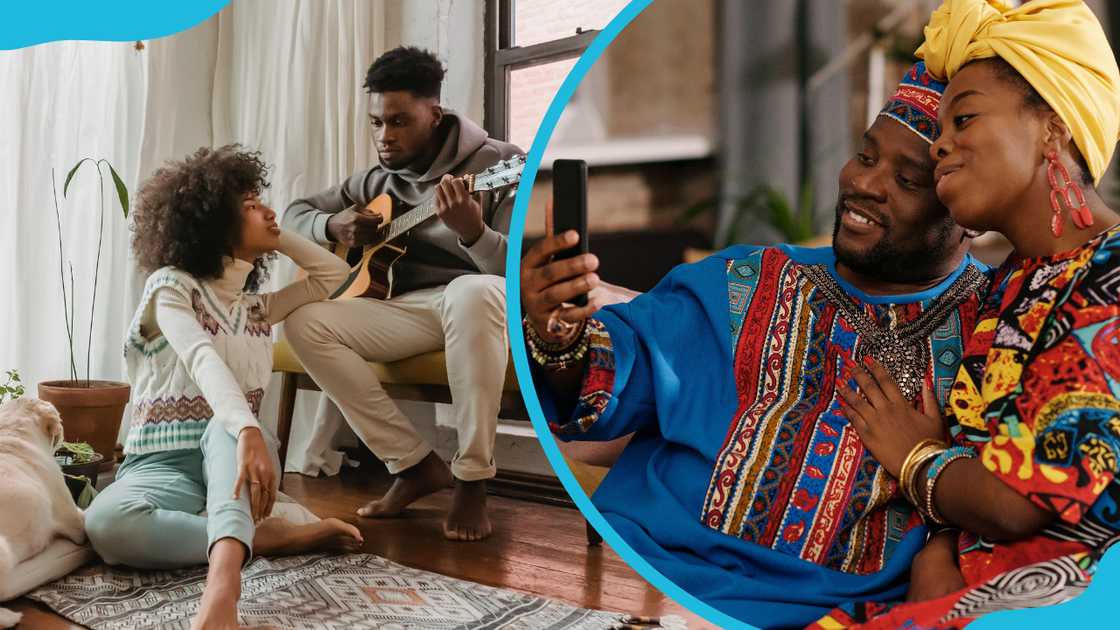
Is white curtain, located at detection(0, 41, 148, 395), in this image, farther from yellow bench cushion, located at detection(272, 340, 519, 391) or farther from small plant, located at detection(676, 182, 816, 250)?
small plant, located at detection(676, 182, 816, 250)

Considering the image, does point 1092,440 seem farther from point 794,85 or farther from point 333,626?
point 333,626

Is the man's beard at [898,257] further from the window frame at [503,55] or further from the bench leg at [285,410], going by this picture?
the bench leg at [285,410]

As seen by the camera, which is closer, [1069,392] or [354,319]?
[1069,392]

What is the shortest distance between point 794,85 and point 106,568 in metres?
1.18

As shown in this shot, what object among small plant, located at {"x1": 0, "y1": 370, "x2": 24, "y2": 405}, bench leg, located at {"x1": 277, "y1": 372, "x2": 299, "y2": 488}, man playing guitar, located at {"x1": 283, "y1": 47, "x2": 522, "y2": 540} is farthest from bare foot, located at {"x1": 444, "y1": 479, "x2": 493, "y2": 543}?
small plant, located at {"x1": 0, "y1": 370, "x2": 24, "y2": 405}

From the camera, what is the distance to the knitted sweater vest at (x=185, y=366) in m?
1.34

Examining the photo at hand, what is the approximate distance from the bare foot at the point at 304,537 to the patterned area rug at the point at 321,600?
0.01m

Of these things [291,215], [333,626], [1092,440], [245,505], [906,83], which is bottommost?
[333,626]

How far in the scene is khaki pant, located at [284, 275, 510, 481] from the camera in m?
1.30

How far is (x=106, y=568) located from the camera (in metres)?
1.33

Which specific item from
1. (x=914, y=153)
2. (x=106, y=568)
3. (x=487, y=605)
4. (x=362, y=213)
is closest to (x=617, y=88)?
(x=914, y=153)

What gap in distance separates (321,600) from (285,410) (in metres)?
0.29

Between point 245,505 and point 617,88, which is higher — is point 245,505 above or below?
below

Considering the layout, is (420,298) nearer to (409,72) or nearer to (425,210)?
(425,210)
